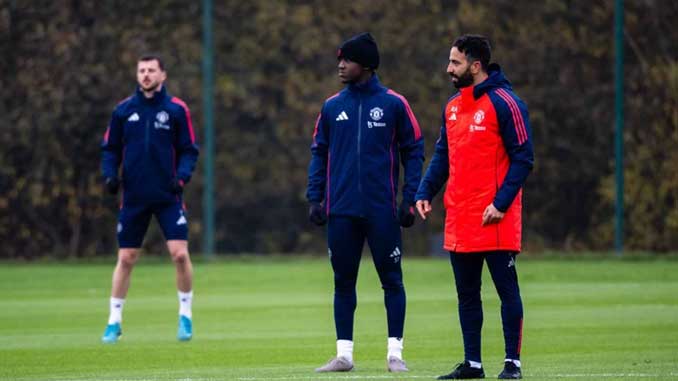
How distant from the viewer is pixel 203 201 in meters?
23.0

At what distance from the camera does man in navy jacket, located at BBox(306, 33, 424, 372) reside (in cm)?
956

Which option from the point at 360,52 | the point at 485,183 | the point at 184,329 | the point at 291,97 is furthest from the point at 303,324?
the point at 291,97

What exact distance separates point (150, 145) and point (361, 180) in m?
3.34

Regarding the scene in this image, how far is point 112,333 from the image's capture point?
1206 centimetres

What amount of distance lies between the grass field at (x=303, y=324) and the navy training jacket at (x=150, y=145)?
3.95 feet

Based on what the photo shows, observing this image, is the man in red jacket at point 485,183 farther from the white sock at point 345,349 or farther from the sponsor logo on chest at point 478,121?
the white sock at point 345,349

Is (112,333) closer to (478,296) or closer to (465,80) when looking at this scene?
(478,296)

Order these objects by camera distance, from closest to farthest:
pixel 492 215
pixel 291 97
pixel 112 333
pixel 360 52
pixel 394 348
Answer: pixel 492 215 → pixel 394 348 → pixel 360 52 → pixel 112 333 → pixel 291 97

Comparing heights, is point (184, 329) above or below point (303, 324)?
above

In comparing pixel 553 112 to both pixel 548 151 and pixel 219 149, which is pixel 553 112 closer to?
pixel 548 151

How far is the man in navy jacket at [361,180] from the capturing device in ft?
31.4

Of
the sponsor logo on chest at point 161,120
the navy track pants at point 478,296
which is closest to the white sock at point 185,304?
the sponsor logo on chest at point 161,120

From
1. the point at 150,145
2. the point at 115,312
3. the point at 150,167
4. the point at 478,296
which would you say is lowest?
the point at 115,312

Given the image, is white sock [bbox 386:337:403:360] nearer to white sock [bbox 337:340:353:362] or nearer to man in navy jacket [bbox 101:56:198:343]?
white sock [bbox 337:340:353:362]
